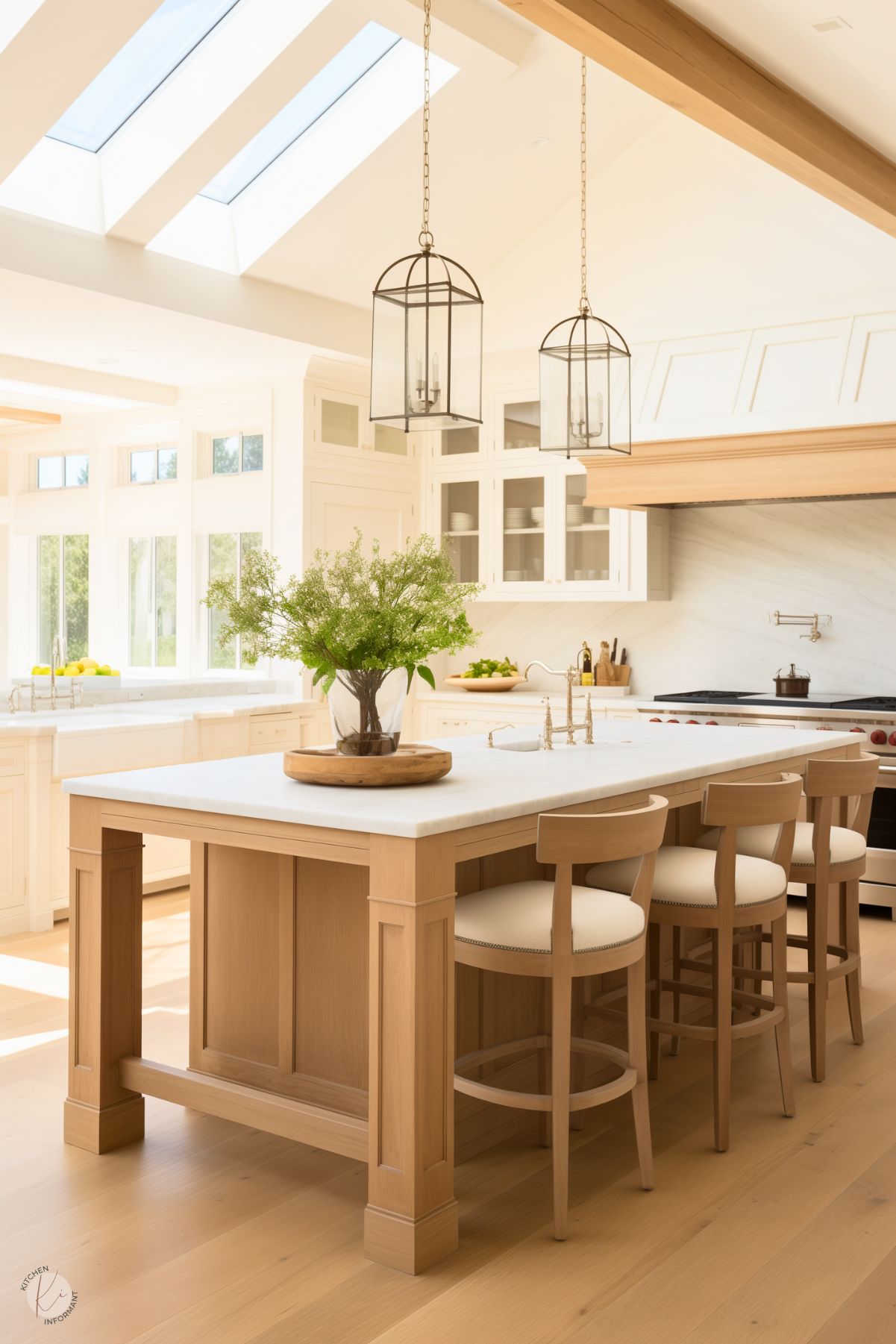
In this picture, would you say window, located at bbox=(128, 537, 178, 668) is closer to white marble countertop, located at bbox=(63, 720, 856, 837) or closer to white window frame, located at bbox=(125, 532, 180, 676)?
white window frame, located at bbox=(125, 532, 180, 676)

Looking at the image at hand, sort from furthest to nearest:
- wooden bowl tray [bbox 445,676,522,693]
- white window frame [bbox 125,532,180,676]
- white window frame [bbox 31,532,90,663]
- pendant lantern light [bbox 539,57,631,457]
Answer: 1. white window frame [bbox 31,532,90,663]
2. white window frame [bbox 125,532,180,676]
3. wooden bowl tray [bbox 445,676,522,693]
4. pendant lantern light [bbox 539,57,631,457]

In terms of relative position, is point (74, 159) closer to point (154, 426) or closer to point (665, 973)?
point (154, 426)

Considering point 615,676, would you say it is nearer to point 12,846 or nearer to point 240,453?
point 240,453

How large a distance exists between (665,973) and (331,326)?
149 inches

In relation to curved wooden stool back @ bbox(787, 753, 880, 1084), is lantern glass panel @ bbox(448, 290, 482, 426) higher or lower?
higher

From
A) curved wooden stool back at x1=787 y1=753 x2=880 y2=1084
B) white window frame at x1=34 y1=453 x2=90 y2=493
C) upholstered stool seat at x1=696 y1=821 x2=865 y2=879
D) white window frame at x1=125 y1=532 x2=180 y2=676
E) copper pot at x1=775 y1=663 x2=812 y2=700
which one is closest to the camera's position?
curved wooden stool back at x1=787 y1=753 x2=880 y2=1084

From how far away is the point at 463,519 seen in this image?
7.33 metres

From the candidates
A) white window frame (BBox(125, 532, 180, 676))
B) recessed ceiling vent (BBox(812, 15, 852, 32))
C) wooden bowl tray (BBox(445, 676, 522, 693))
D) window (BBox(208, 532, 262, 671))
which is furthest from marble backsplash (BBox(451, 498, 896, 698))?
recessed ceiling vent (BBox(812, 15, 852, 32))

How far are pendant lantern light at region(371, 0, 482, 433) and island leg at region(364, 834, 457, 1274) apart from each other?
1282mm

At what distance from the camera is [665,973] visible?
4.02m

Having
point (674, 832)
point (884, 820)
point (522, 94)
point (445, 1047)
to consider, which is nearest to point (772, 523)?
point (884, 820)

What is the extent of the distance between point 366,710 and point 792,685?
141 inches

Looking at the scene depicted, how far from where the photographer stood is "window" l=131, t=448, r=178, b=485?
762 centimetres

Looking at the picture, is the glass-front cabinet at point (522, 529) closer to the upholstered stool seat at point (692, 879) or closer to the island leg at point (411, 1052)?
the upholstered stool seat at point (692, 879)
